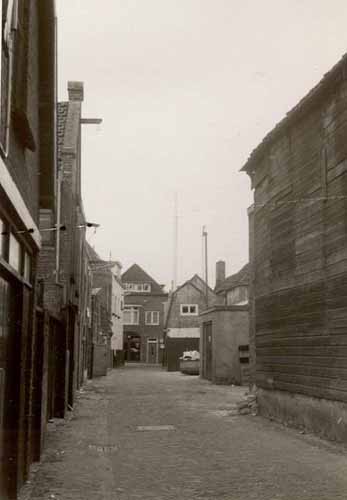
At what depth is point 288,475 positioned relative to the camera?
9023 millimetres

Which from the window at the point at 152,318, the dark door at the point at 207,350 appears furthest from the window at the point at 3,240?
the window at the point at 152,318

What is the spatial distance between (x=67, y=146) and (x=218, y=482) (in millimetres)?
14317

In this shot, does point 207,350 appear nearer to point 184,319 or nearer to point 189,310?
point 184,319

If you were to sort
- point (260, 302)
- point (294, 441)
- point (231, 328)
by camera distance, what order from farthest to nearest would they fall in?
point (231, 328) < point (260, 302) < point (294, 441)

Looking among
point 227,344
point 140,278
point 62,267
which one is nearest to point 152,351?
point 140,278

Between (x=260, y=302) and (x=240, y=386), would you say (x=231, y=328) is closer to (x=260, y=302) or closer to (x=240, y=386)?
(x=240, y=386)

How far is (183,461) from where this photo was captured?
33.9 ft

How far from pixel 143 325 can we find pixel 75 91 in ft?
182

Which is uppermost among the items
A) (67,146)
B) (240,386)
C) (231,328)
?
(67,146)

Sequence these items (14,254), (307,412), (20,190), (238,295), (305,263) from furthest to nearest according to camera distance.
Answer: (238,295) → (305,263) → (307,412) → (20,190) → (14,254)

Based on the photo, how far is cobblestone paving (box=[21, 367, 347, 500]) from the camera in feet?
26.7

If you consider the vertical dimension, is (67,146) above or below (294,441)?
above

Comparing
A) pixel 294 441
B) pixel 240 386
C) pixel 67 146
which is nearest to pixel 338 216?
pixel 294 441

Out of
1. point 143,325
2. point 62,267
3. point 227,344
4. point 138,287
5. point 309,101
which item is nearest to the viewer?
point 309,101
